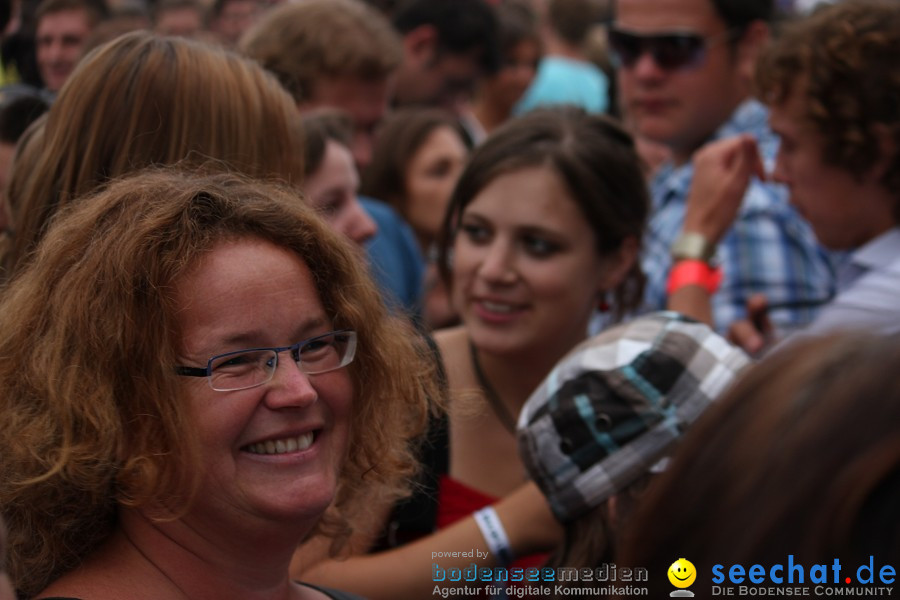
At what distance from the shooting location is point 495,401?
3.11 meters

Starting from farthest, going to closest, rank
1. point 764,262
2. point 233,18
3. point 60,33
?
point 233,18 → point 60,33 → point 764,262

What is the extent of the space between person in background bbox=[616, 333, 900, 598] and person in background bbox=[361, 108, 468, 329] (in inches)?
158

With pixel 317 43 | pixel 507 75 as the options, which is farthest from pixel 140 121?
pixel 507 75

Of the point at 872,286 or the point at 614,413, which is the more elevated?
the point at 872,286

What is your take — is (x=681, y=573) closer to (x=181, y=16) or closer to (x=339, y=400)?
(x=339, y=400)

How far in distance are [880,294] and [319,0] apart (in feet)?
9.85

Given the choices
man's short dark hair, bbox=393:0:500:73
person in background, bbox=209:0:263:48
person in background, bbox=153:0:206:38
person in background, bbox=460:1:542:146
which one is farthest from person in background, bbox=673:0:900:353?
person in background, bbox=209:0:263:48

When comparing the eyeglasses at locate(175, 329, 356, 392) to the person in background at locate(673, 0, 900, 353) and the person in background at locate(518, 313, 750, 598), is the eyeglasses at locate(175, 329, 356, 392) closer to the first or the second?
the person in background at locate(518, 313, 750, 598)

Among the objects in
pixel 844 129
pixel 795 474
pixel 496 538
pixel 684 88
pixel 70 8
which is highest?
pixel 795 474

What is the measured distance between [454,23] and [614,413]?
4.35m

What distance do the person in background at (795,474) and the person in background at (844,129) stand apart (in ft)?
6.05

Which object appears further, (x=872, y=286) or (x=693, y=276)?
(x=693, y=276)

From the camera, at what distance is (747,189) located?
368 cm

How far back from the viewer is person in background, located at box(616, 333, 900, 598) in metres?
0.96
